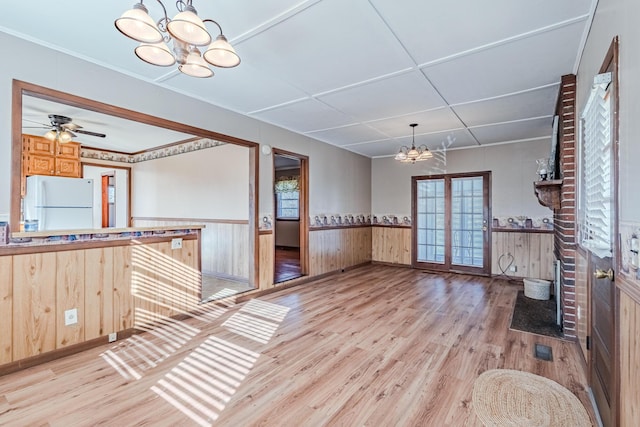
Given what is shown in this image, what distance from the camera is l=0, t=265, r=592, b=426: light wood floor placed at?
1856mm

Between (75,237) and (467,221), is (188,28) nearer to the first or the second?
(75,237)

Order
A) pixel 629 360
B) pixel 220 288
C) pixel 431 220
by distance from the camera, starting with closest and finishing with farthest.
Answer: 1. pixel 629 360
2. pixel 220 288
3. pixel 431 220

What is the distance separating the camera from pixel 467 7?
203 cm

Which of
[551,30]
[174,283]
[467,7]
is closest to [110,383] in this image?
[174,283]

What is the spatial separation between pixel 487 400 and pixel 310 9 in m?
2.85

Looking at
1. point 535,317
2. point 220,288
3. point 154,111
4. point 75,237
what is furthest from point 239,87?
point 535,317

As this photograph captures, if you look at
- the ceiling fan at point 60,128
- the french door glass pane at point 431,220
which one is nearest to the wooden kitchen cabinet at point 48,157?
the ceiling fan at point 60,128

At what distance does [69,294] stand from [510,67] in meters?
4.44

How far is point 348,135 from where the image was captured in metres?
5.35

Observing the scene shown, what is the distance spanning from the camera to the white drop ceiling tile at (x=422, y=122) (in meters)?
4.17

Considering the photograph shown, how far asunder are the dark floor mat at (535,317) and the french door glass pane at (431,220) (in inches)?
83.4

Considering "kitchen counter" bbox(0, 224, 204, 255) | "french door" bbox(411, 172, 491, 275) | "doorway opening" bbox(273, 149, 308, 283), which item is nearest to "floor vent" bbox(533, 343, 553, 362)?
"french door" bbox(411, 172, 491, 275)

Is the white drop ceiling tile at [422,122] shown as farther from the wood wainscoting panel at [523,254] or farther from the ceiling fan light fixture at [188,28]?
the ceiling fan light fixture at [188,28]

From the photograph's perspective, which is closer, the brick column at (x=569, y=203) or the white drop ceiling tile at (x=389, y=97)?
the brick column at (x=569, y=203)
